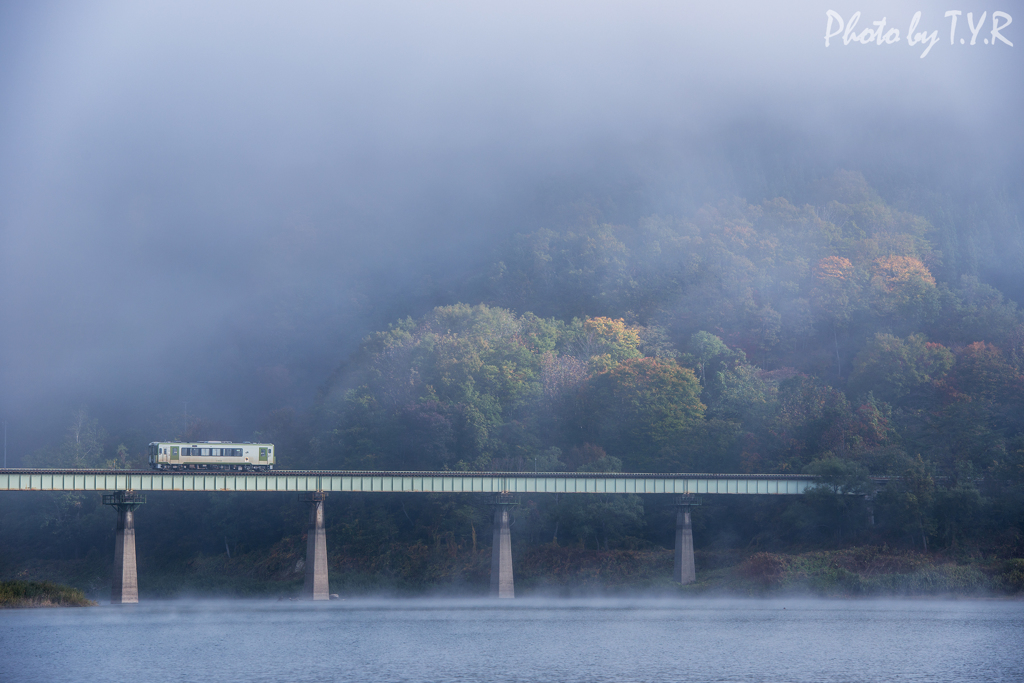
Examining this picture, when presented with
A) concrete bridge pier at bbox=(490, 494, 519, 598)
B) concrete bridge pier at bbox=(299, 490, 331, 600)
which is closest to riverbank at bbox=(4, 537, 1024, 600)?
concrete bridge pier at bbox=(490, 494, 519, 598)

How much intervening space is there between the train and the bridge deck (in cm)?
156

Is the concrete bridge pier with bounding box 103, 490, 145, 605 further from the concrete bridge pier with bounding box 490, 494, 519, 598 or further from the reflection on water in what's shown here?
the concrete bridge pier with bounding box 490, 494, 519, 598

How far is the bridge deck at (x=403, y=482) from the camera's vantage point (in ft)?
338

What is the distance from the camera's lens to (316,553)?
111 m

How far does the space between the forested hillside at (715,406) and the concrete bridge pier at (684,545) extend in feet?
36.9

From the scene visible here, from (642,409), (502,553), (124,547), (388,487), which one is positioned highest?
(642,409)

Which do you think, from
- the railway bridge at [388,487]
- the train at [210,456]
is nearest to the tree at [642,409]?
the railway bridge at [388,487]

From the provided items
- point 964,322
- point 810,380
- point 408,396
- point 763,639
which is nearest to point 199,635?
point 763,639

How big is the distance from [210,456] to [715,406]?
69392 millimetres

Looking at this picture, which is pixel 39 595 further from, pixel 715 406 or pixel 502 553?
pixel 715 406

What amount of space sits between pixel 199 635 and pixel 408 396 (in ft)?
240

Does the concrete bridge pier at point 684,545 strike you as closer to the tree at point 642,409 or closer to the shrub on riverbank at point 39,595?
the tree at point 642,409

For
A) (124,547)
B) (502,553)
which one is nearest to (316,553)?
(124,547)

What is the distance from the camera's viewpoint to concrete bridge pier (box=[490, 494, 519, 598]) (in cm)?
11281
